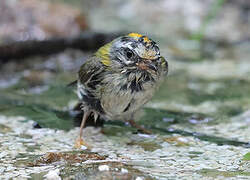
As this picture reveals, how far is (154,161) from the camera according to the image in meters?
3.72

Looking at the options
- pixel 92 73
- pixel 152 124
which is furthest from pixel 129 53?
pixel 152 124

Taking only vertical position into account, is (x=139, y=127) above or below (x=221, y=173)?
above

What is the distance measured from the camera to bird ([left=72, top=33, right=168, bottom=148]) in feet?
13.2

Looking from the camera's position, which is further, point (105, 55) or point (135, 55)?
point (105, 55)

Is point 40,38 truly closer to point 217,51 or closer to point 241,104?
point 217,51

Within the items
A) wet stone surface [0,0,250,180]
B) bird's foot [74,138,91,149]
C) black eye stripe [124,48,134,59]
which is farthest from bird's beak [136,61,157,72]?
bird's foot [74,138,91,149]

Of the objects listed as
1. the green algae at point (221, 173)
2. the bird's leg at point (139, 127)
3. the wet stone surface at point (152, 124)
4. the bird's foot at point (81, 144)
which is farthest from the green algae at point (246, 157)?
the bird's foot at point (81, 144)

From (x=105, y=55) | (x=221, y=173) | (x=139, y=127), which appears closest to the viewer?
(x=221, y=173)

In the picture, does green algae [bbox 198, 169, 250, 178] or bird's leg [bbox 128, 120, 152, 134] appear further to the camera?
bird's leg [bbox 128, 120, 152, 134]

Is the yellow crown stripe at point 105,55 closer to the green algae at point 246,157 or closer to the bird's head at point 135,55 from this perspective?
the bird's head at point 135,55

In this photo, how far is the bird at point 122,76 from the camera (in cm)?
402

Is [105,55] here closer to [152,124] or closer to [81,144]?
[81,144]

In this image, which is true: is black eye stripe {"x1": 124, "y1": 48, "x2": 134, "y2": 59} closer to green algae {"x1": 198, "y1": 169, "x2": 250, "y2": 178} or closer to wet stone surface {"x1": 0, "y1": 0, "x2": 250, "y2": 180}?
wet stone surface {"x1": 0, "y1": 0, "x2": 250, "y2": 180}

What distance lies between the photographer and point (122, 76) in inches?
163
